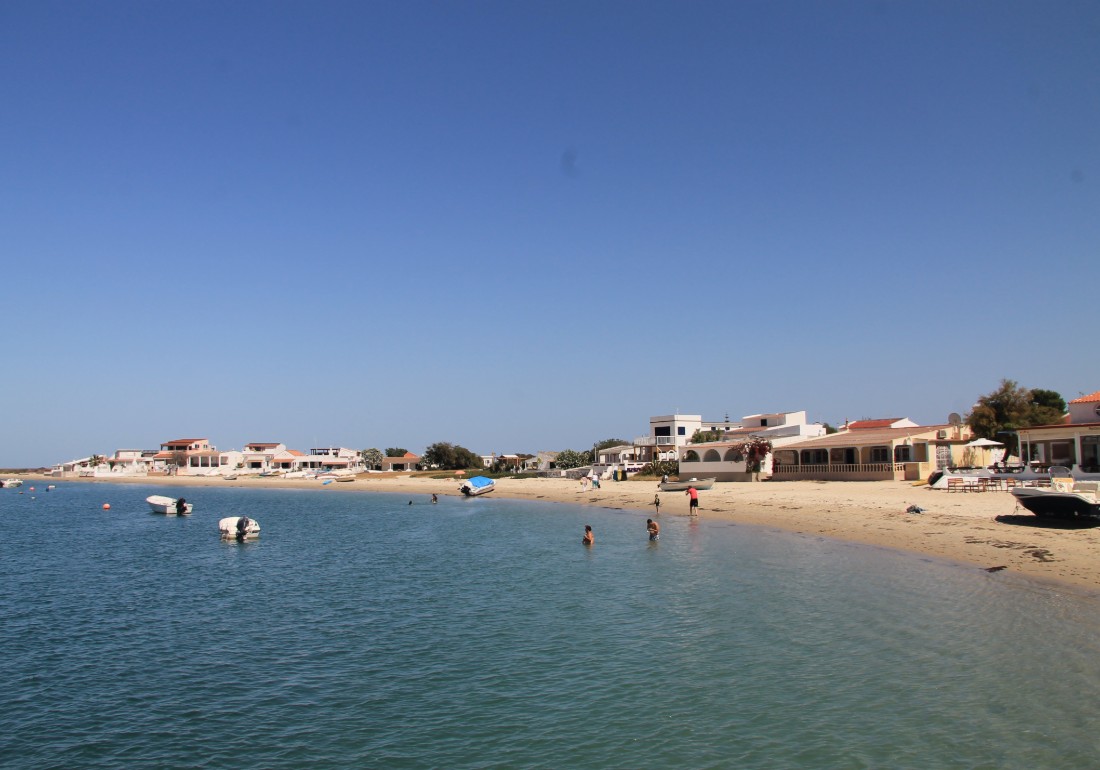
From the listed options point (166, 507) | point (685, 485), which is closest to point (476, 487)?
point (685, 485)

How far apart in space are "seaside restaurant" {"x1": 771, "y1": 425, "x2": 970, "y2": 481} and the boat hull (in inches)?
873

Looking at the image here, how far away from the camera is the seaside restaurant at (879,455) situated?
168 feet

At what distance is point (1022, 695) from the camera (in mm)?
13109

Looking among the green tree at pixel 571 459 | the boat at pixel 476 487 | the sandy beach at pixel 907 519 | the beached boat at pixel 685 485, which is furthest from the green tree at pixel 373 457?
the beached boat at pixel 685 485

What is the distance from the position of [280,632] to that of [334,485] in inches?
3868

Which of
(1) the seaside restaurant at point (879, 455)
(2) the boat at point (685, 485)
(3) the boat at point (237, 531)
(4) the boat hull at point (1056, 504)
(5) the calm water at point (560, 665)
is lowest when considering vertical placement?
(5) the calm water at point (560, 665)

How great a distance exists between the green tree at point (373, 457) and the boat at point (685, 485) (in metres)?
98.8

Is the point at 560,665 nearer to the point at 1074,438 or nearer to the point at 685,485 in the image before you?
the point at 1074,438

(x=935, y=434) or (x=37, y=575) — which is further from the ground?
(x=935, y=434)

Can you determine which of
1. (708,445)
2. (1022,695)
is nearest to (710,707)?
(1022,695)

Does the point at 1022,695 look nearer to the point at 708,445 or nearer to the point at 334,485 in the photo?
the point at 708,445

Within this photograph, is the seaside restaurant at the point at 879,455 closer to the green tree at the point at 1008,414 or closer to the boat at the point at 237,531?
the green tree at the point at 1008,414

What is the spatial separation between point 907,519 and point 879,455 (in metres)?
24.5

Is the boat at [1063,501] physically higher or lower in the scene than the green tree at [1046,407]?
lower
